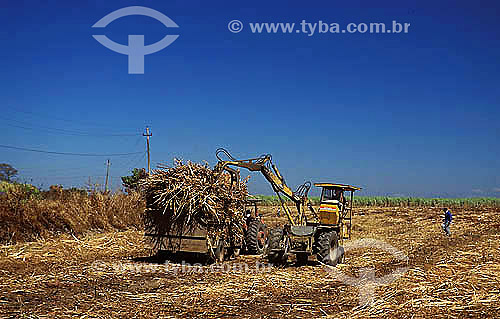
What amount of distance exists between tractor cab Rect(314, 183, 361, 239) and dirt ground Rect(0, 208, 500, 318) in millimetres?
1387

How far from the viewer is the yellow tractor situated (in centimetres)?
1387

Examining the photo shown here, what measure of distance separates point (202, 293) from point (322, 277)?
Result: 370 centimetres

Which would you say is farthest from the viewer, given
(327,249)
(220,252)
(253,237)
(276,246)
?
(253,237)

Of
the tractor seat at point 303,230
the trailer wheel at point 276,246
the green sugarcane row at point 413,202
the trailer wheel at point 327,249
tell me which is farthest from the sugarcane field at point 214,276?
the green sugarcane row at point 413,202

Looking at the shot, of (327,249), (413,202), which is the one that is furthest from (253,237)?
(413,202)

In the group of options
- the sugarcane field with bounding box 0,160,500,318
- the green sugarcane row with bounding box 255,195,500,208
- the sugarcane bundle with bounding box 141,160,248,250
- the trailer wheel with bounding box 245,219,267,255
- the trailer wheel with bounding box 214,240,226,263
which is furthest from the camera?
the green sugarcane row with bounding box 255,195,500,208

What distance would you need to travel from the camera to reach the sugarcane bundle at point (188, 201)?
13.4m

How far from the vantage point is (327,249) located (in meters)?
13.7

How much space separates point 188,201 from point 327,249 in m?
4.35

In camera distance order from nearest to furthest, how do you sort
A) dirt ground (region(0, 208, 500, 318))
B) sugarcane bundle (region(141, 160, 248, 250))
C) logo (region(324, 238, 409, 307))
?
1. dirt ground (region(0, 208, 500, 318))
2. logo (region(324, 238, 409, 307))
3. sugarcane bundle (region(141, 160, 248, 250))

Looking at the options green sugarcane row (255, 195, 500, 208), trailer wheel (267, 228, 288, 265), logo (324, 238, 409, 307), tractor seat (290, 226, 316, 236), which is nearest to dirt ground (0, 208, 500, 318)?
logo (324, 238, 409, 307)

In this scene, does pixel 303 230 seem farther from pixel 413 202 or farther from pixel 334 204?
pixel 413 202

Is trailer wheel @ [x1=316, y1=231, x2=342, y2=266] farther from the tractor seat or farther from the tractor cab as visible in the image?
the tractor cab

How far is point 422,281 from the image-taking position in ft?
35.6
